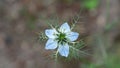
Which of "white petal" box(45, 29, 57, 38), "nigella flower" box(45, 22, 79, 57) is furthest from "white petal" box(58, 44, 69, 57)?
"white petal" box(45, 29, 57, 38)

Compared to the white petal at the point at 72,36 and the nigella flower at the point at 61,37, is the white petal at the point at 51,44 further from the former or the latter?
the white petal at the point at 72,36

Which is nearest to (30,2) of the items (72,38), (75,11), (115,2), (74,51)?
(75,11)

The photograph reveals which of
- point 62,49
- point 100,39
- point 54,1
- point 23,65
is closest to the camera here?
point 62,49

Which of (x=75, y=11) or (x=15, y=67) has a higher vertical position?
(x=75, y=11)

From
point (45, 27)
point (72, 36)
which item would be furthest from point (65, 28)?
point (45, 27)

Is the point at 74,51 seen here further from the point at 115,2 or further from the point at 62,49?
the point at 115,2

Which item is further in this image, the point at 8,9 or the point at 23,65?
the point at 8,9
